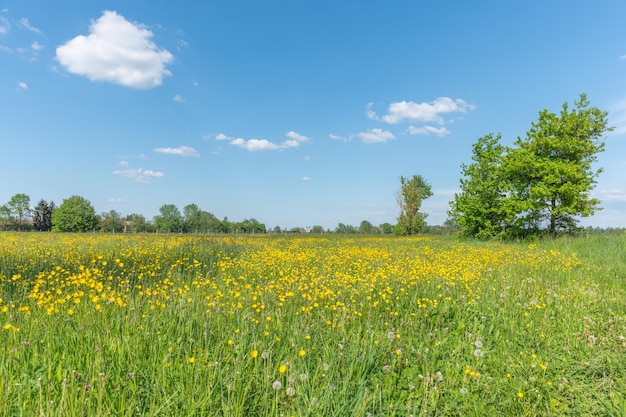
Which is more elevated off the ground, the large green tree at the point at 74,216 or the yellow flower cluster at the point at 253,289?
the large green tree at the point at 74,216

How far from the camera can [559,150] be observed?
2334 cm

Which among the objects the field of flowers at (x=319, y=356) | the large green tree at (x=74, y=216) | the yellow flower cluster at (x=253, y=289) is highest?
the large green tree at (x=74, y=216)

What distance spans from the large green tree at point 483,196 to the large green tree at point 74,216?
8155 cm

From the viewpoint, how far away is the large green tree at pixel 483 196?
26.7 m

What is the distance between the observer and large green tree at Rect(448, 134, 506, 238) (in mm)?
26672

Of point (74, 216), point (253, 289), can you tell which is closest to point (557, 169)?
point (253, 289)

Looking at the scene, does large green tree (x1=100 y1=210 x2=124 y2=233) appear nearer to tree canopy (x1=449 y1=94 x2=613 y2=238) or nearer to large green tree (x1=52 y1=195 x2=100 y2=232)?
large green tree (x1=52 y1=195 x2=100 y2=232)

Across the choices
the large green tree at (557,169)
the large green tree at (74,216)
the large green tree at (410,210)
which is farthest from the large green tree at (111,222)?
the large green tree at (557,169)

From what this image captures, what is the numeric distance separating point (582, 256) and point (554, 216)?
41.8ft

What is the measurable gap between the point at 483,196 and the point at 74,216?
279 feet

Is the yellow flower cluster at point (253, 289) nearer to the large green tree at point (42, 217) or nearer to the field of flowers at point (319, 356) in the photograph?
the field of flowers at point (319, 356)

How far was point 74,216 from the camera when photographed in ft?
250

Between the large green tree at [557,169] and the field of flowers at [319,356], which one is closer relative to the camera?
the field of flowers at [319,356]

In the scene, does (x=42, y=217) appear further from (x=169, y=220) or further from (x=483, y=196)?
(x=483, y=196)
